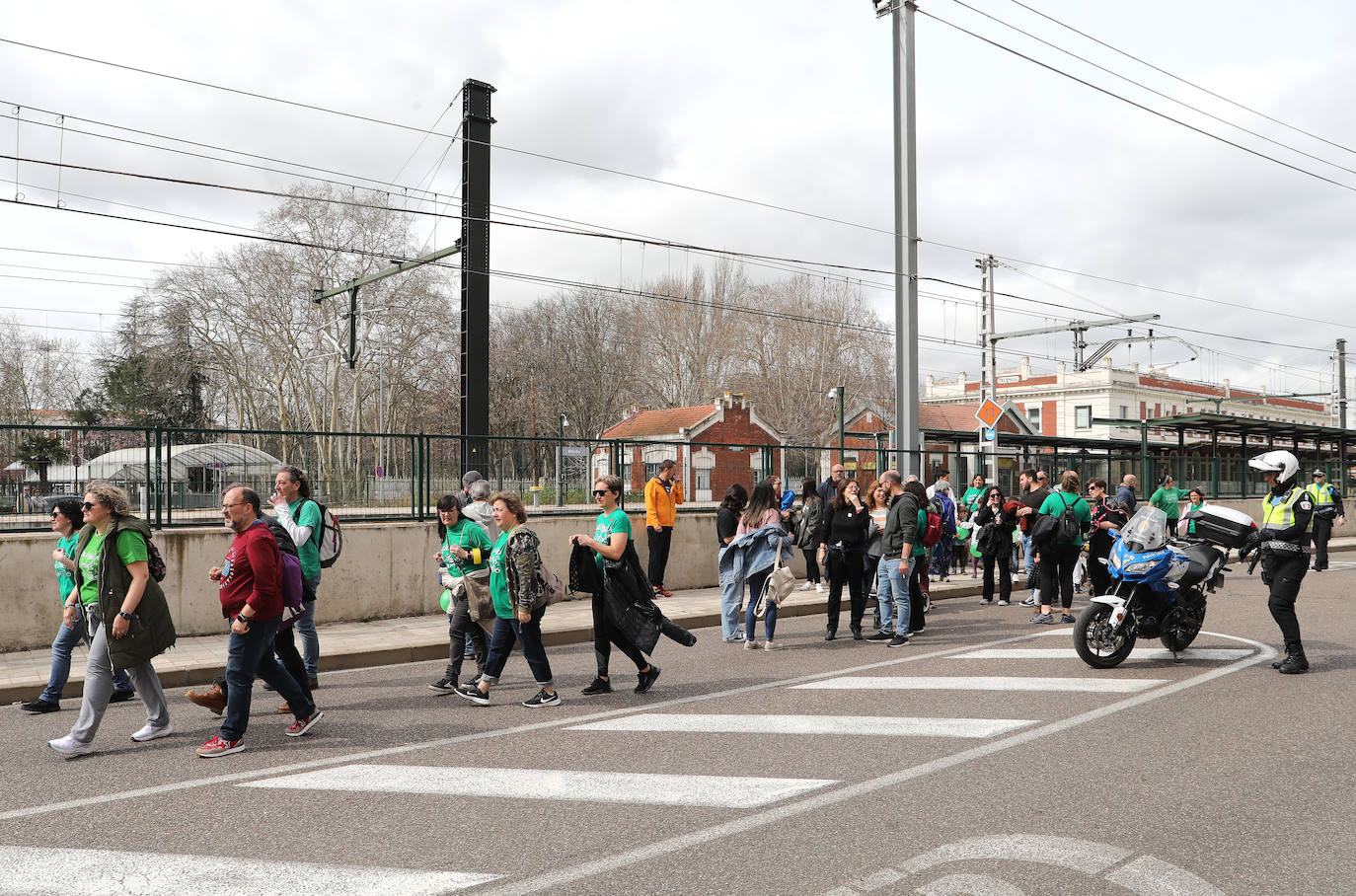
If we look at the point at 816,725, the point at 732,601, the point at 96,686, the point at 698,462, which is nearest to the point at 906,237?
the point at 698,462

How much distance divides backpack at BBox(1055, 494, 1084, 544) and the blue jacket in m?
3.46

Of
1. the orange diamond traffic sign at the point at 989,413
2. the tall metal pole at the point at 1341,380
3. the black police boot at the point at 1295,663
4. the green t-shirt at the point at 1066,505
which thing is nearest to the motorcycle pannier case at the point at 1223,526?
the black police boot at the point at 1295,663

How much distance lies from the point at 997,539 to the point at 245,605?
32.6 ft

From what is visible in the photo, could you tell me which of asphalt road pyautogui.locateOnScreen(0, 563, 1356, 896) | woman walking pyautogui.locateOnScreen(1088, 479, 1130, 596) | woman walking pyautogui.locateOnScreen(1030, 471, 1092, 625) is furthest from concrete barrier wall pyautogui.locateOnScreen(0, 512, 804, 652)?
woman walking pyautogui.locateOnScreen(1088, 479, 1130, 596)

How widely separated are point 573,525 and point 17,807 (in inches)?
351

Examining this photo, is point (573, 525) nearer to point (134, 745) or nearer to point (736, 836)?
point (134, 745)

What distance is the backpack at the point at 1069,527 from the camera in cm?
1118

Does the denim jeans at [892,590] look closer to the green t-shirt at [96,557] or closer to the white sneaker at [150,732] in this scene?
the white sneaker at [150,732]

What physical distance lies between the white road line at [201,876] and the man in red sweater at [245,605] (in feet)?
5.73

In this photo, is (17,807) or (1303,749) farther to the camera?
(1303,749)

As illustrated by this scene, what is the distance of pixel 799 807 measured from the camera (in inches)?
185

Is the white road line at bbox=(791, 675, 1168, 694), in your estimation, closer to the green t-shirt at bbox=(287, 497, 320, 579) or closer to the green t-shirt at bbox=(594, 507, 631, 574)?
the green t-shirt at bbox=(594, 507, 631, 574)

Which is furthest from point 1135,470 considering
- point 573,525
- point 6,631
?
point 6,631

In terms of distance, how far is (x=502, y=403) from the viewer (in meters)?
62.6
